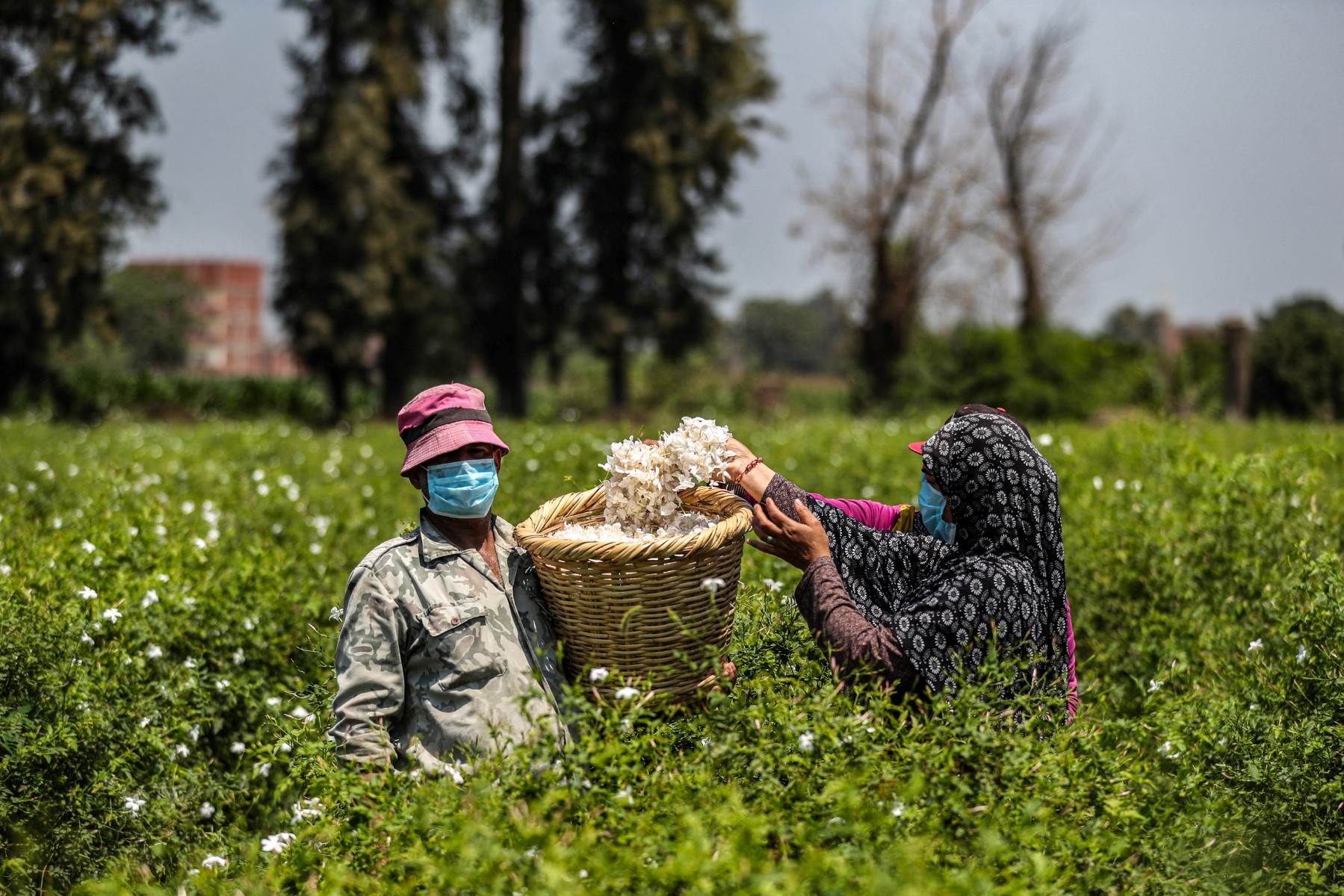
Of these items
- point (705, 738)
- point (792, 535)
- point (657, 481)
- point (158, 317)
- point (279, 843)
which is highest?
point (158, 317)

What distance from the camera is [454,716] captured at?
2.74 m

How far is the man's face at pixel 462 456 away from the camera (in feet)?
9.53

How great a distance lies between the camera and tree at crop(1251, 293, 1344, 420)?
21.9 metres

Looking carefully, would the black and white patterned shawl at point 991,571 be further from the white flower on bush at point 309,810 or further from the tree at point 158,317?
the tree at point 158,317

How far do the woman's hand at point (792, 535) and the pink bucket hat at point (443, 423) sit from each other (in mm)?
736

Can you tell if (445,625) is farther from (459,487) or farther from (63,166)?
(63,166)

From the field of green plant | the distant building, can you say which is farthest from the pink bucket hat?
the distant building

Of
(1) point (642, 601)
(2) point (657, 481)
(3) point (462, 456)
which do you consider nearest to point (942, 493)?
(2) point (657, 481)

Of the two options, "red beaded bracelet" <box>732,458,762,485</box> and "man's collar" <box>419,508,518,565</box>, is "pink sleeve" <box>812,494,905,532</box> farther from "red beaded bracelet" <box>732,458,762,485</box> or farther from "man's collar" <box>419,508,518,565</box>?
"man's collar" <box>419,508,518,565</box>

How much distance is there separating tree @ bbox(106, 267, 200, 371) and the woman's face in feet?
259

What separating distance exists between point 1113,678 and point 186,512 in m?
4.92

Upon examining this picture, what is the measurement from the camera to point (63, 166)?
72.0 feet

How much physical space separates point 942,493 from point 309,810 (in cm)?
175

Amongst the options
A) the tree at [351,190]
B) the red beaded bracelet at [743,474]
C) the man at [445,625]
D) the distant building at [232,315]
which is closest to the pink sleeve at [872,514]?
the red beaded bracelet at [743,474]
